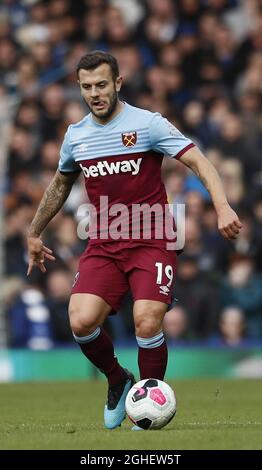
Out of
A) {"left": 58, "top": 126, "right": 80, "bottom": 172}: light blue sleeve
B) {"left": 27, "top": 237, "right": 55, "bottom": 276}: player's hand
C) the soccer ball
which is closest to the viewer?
the soccer ball

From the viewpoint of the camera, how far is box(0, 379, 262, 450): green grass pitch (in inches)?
305

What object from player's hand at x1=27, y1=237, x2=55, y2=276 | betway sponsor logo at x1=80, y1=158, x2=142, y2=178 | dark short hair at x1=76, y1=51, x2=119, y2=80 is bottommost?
player's hand at x1=27, y1=237, x2=55, y2=276

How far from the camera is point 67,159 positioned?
30.3 ft

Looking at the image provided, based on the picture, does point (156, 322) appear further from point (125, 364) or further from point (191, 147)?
point (125, 364)

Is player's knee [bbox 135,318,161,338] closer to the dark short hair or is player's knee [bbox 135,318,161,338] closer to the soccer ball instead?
the soccer ball

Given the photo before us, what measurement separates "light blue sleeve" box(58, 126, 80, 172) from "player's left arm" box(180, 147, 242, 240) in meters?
0.86

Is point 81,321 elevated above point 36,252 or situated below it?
below

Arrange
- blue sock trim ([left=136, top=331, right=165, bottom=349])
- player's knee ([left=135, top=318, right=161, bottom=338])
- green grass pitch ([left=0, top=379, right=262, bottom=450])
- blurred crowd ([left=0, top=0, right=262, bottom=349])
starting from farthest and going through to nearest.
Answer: blurred crowd ([left=0, top=0, right=262, bottom=349]) < blue sock trim ([left=136, top=331, right=165, bottom=349]) < player's knee ([left=135, top=318, right=161, bottom=338]) < green grass pitch ([left=0, top=379, right=262, bottom=450])

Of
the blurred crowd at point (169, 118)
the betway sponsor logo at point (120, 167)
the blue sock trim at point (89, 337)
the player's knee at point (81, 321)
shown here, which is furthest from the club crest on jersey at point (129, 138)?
the blurred crowd at point (169, 118)

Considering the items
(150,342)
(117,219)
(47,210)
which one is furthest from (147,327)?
(47,210)

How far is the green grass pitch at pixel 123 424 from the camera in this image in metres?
7.75

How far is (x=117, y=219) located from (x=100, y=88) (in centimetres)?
87

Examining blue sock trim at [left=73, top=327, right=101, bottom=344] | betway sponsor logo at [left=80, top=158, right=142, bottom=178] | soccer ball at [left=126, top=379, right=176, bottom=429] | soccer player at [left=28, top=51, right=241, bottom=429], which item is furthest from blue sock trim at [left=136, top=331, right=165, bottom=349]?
betway sponsor logo at [left=80, top=158, right=142, bottom=178]

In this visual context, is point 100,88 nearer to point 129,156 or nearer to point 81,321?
point 129,156
